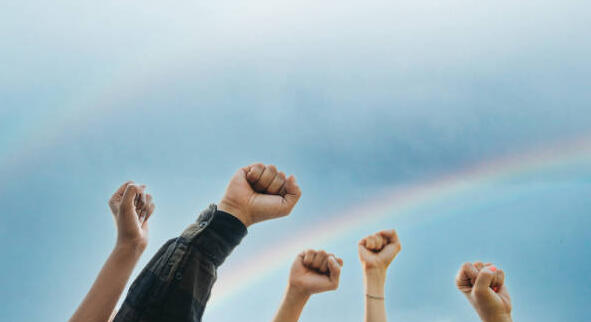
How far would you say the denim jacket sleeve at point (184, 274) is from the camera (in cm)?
159

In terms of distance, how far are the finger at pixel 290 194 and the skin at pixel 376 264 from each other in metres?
1.00

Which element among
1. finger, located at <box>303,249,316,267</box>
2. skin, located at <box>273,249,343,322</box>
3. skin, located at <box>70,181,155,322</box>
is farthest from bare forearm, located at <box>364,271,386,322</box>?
skin, located at <box>70,181,155,322</box>

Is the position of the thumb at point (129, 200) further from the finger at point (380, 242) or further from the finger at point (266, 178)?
the finger at point (380, 242)

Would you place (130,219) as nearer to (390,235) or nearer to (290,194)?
(290,194)

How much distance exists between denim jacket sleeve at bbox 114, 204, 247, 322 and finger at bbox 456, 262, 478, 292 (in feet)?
7.14

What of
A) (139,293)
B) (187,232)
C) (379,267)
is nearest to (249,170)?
(187,232)

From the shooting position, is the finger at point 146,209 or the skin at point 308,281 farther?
the finger at point 146,209

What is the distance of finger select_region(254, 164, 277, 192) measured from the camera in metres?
2.22

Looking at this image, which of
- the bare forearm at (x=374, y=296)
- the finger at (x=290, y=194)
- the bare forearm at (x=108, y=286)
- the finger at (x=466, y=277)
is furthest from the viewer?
the finger at (x=466, y=277)

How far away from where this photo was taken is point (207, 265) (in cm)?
176

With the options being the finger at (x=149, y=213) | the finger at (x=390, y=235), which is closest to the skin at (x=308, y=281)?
the finger at (x=390, y=235)

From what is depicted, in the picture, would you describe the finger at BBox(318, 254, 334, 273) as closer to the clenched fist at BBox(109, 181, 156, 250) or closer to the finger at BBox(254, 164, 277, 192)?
the finger at BBox(254, 164, 277, 192)

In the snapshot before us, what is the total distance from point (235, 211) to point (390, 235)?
1433 mm

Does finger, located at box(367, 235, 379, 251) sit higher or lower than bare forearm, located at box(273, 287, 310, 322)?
higher
